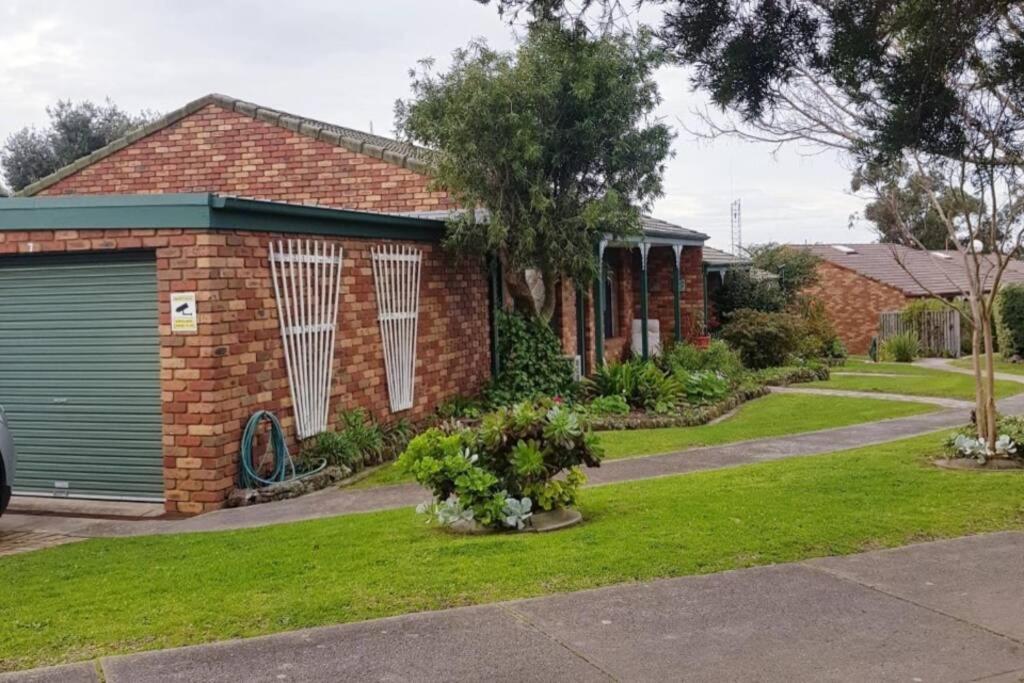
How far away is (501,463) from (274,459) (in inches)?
141

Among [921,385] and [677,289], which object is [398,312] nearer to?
[677,289]

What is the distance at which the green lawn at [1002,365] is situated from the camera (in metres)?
24.3

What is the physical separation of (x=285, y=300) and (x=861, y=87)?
18.5 feet

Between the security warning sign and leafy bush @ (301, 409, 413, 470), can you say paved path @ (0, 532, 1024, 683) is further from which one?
leafy bush @ (301, 409, 413, 470)

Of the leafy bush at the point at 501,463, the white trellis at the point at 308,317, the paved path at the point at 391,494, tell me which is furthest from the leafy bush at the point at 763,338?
the leafy bush at the point at 501,463

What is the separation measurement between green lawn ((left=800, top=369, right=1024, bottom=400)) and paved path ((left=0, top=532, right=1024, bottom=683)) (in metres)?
13.8

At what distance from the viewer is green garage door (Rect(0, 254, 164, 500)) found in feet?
32.0

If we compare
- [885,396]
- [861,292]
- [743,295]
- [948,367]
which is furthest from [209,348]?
[861,292]

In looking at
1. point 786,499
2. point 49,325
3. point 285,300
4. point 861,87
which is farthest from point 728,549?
point 49,325

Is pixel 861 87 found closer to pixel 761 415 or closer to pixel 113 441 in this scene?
pixel 113 441

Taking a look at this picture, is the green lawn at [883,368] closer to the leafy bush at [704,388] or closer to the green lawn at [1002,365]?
the green lawn at [1002,365]

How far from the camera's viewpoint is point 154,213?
9258 millimetres

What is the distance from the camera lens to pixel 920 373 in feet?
81.6

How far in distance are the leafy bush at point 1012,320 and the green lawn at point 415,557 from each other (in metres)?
20.2
